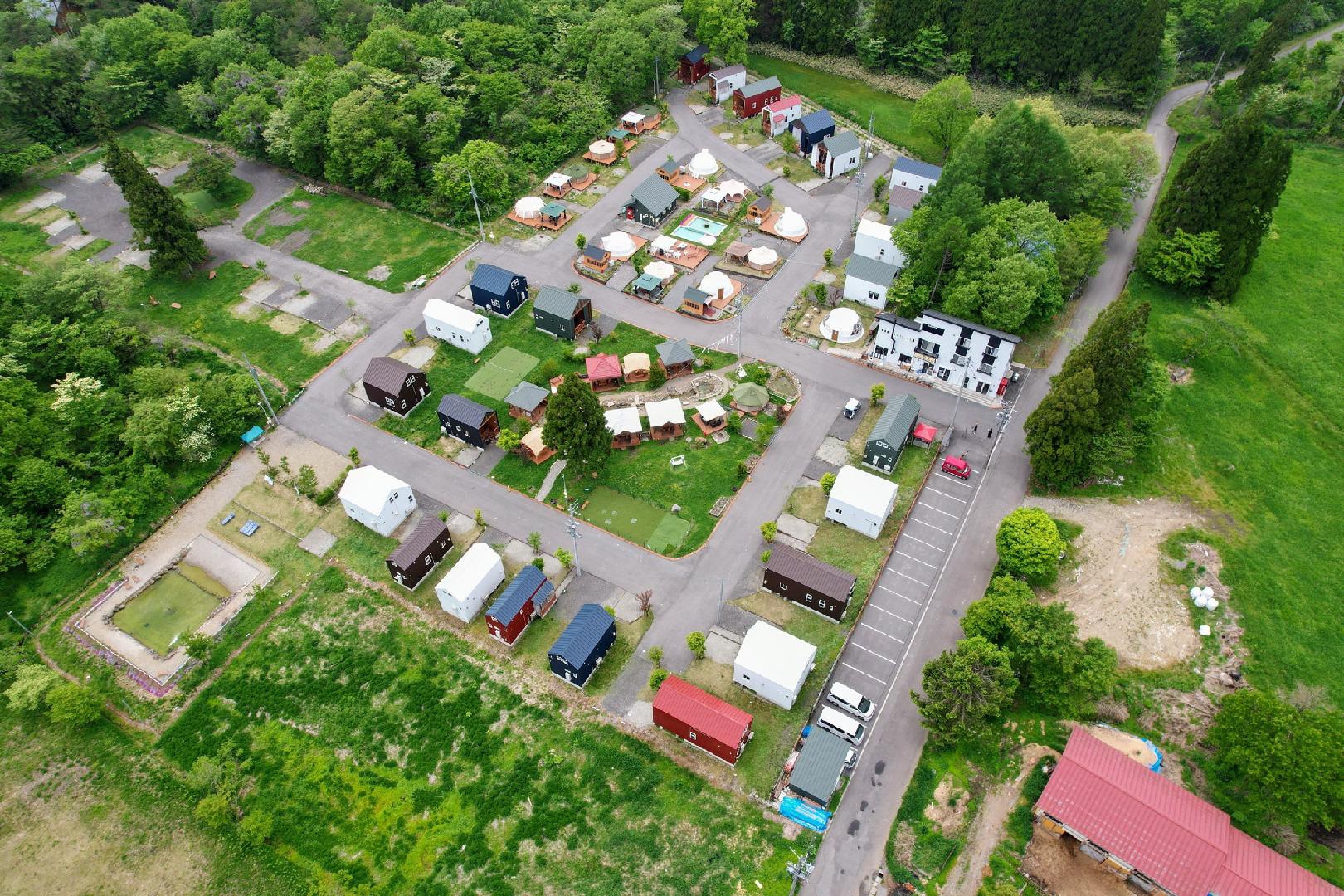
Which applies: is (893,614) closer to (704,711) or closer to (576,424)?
(704,711)

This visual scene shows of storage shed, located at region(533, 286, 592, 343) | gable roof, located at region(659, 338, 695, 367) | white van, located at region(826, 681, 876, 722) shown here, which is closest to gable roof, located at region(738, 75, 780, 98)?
storage shed, located at region(533, 286, 592, 343)

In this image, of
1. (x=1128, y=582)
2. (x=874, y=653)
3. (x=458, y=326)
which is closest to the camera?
(x=874, y=653)

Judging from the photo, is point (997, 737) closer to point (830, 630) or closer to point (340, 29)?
point (830, 630)

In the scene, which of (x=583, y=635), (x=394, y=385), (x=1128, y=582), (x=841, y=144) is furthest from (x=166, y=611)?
(x=841, y=144)

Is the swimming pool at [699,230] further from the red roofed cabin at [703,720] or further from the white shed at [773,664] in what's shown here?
the red roofed cabin at [703,720]

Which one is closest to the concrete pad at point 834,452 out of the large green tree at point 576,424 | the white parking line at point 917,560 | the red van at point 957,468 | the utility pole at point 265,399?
the red van at point 957,468
